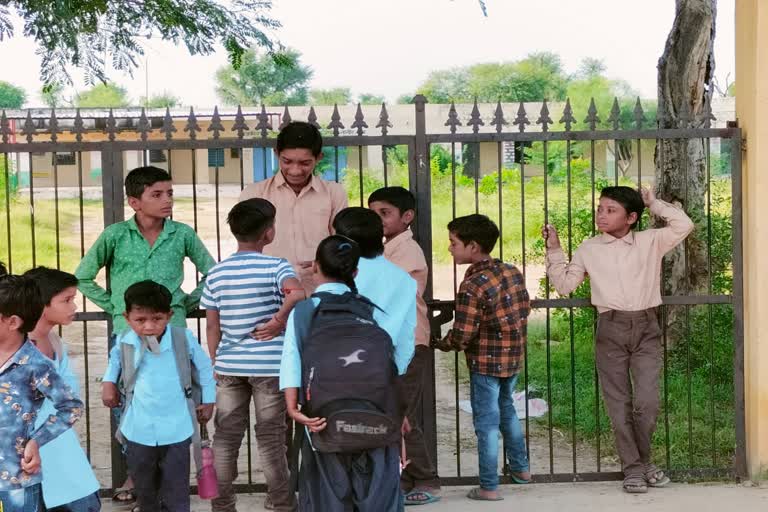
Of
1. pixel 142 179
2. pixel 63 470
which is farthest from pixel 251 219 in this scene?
pixel 63 470

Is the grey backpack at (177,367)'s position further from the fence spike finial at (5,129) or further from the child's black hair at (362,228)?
the fence spike finial at (5,129)

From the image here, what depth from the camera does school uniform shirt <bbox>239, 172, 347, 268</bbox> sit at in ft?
18.8

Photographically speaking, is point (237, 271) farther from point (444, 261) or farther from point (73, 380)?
point (444, 261)

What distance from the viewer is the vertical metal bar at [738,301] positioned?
6234 millimetres

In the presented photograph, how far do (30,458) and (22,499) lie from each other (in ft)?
0.55

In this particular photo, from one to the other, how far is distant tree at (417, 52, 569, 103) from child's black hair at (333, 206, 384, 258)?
60.0m

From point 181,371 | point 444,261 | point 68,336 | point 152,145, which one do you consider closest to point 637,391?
point 181,371

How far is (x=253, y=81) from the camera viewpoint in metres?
73.8

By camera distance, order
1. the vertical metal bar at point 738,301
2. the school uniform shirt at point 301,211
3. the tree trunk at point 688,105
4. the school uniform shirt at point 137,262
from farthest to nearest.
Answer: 1. the tree trunk at point 688,105
2. the vertical metal bar at point 738,301
3. the school uniform shirt at point 301,211
4. the school uniform shirt at point 137,262

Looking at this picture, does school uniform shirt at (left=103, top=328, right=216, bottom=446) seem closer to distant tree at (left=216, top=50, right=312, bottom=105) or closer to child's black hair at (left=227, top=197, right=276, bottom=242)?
child's black hair at (left=227, top=197, right=276, bottom=242)

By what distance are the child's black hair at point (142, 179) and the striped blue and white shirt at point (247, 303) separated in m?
0.69

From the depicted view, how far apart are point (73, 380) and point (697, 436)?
4946mm

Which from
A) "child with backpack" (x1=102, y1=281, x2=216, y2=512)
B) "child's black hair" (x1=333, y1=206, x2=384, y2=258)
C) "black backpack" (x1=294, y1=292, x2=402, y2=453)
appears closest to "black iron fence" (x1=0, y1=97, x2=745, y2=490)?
"child with backpack" (x1=102, y1=281, x2=216, y2=512)

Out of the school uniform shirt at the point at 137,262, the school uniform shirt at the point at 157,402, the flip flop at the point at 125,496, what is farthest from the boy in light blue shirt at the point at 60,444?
the flip flop at the point at 125,496
